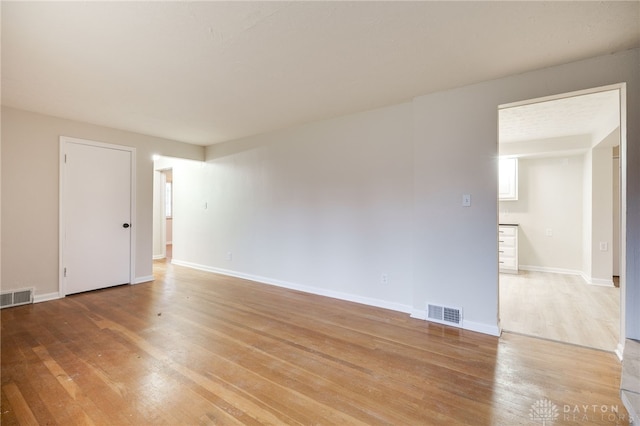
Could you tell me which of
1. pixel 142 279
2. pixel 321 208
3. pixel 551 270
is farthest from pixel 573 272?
pixel 142 279

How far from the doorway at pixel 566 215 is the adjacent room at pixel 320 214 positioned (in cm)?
4

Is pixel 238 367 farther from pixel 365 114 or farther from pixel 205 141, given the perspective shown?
pixel 205 141

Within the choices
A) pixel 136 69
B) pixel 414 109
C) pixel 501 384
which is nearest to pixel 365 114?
pixel 414 109

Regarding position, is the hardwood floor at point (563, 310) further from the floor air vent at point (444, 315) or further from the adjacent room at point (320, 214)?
the floor air vent at point (444, 315)

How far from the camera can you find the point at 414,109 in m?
3.14

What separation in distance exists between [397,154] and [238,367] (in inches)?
104

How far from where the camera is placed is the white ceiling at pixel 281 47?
5.79 feet

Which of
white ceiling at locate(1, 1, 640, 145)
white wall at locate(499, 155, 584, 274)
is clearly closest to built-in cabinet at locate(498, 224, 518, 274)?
white wall at locate(499, 155, 584, 274)

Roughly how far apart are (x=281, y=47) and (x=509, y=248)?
5.24m

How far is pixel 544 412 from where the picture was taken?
1643mm

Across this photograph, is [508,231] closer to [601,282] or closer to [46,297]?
[601,282]

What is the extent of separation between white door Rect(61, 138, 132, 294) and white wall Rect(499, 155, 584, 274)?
6825 millimetres

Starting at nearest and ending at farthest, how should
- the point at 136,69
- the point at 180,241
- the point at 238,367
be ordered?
the point at 238,367 < the point at 136,69 < the point at 180,241

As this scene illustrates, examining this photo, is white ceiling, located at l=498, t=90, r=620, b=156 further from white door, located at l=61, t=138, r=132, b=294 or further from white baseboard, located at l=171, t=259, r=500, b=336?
white door, located at l=61, t=138, r=132, b=294
